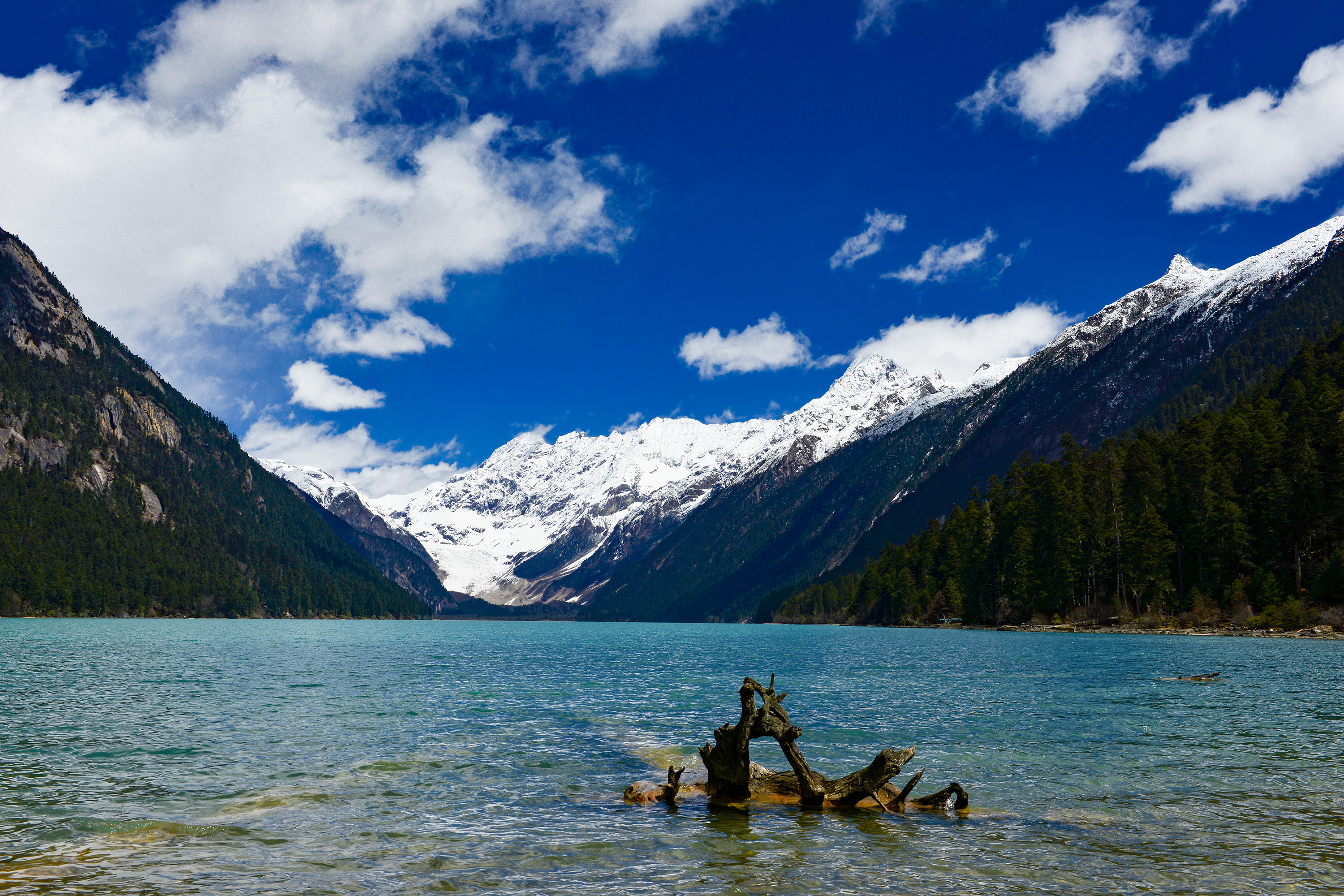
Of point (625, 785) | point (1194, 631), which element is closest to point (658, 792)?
point (625, 785)

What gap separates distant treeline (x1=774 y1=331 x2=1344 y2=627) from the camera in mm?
101562

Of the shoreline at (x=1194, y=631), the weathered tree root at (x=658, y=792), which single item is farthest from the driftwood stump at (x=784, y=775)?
the shoreline at (x=1194, y=631)

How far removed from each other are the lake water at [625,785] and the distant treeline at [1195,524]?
5043 centimetres

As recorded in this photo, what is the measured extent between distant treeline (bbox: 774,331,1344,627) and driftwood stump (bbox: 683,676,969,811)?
9622 cm

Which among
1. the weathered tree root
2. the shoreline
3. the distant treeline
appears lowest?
the shoreline

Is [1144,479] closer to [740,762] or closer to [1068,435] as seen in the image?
[1068,435]

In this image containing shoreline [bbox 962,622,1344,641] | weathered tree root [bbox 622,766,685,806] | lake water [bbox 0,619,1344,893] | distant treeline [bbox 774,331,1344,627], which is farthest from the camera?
distant treeline [bbox 774,331,1344,627]

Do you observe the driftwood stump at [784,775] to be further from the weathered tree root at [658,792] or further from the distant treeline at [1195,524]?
the distant treeline at [1195,524]

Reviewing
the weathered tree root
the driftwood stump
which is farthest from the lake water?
the driftwood stump

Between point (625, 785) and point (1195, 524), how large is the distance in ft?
368

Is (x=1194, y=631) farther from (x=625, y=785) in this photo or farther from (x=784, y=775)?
(x=625, y=785)

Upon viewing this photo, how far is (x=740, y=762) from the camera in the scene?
78.8ft

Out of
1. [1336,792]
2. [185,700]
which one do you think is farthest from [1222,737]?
[185,700]

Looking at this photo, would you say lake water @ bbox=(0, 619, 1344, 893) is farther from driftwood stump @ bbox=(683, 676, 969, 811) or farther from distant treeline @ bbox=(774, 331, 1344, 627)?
distant treeline @ bbox=(774, 331, 1344, 627)
